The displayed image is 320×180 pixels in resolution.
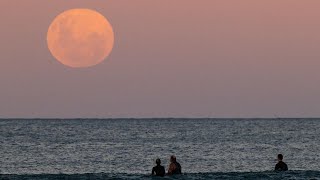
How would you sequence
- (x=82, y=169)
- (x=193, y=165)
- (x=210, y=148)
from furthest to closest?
(x=210, y=148)
(x=193, y=165)
(x=82, y=169)

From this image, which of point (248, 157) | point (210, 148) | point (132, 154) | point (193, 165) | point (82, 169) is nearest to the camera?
point (82, 169)

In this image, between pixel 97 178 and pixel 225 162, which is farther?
pixel 225 162

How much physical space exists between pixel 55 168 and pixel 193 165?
1210 centimetres

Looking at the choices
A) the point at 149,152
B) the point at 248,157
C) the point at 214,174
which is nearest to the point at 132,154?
the point at 149,152

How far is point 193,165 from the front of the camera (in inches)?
2958

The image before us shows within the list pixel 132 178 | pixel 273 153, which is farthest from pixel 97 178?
pixel 273 153

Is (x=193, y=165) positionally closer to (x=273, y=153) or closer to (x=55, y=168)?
(x=55, y=168)

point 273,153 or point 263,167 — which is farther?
point 273,153

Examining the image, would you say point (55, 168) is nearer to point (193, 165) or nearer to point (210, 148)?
point (193, 165)

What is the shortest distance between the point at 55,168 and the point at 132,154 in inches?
850

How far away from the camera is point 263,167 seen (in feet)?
240

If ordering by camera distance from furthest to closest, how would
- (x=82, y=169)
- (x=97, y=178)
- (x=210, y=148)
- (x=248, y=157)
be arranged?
(x=210, y=148) < (x=248, y=157) < (x=82, y=169) < (x=97, y=178)

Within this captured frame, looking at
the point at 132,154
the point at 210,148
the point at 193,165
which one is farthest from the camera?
the point at 210,148

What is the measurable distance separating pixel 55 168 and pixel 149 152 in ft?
87.4
